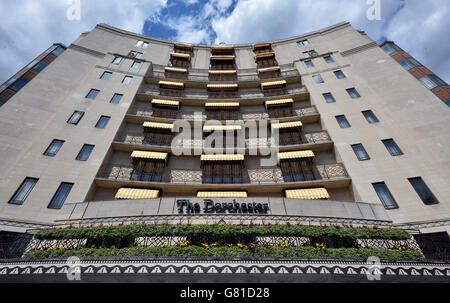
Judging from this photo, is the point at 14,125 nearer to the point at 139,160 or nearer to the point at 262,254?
the point at 139,160

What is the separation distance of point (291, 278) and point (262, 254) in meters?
1.51

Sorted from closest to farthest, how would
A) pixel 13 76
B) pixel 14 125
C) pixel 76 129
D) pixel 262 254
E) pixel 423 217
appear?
pixel 262 254 < pixel 423 217 < pixel 14 125 < pixel 76 129 < pixel 13 76

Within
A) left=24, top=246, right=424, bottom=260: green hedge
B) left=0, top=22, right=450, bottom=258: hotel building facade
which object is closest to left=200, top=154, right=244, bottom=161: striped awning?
left=0, top=22, right=450, bottom=258: hotel building facade

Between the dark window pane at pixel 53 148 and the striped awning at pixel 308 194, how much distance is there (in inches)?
747

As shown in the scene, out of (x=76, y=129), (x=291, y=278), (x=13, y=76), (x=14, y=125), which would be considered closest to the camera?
(x=291, y=278)

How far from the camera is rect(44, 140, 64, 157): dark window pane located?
50.5 ft

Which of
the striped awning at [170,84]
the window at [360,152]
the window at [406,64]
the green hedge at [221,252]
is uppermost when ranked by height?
the striped awning at [170,84]

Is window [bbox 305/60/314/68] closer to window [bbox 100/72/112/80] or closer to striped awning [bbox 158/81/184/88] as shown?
striped awning [bbox 158/81/184/88]

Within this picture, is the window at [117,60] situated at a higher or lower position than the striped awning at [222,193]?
higher

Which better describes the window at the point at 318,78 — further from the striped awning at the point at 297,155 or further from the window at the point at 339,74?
the striped awning at the point at 297,155

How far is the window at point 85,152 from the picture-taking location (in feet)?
52.0

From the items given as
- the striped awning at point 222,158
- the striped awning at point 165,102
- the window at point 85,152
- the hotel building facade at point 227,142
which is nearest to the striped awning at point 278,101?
the hotel building facade at point 227,142
